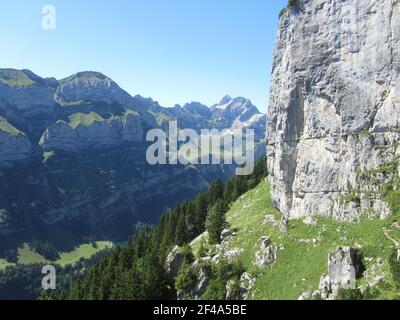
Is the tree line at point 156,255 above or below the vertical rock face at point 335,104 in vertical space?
below

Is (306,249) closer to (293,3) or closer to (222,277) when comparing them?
(222,277)

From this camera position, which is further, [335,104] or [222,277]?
[335,104]

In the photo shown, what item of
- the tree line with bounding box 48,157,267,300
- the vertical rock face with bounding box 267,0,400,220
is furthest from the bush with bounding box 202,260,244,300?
the vertical rock face with bounding box 267,0,400,220

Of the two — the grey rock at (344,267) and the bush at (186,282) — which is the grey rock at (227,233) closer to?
the bush at (186,282)

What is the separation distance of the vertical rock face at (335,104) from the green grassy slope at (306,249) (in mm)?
3217

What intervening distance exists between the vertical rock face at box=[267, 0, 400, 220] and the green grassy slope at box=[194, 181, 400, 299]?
3.22 meters

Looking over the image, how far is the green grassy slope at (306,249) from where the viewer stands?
2071 inches

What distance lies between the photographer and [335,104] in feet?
222

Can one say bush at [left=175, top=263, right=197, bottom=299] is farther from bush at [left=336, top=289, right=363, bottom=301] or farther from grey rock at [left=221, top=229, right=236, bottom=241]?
bush at [left=336, top=289, right=363, bottom=301]

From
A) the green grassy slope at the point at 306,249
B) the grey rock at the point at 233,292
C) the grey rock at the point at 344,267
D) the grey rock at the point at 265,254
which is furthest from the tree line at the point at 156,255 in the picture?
the grey rock at the point at 344,267

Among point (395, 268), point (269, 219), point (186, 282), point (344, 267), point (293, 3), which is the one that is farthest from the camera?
point (269, 219)

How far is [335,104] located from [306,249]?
2569 cm

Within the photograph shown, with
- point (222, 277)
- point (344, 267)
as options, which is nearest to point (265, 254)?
point (222, 277)
